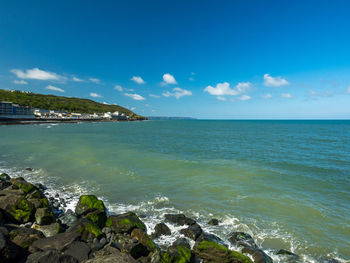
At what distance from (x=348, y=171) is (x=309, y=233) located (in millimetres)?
18062

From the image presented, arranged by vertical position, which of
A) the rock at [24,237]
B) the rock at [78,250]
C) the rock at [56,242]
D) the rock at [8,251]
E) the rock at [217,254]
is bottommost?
the rock at [217,254]

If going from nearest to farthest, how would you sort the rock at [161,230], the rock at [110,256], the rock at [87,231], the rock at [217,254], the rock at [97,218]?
the rock at [110,256]
the rock at [217,254]
the rock at [87,231]
the rock at [161,230]
the rock at [97,218]

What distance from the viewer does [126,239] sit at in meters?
8.74

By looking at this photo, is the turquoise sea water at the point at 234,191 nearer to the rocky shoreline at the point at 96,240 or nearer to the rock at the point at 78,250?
the rocky shoreline at the point at 96,240

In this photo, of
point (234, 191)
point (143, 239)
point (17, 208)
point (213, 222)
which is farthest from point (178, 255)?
point (234, 191)

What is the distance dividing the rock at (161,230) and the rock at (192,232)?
77 cm

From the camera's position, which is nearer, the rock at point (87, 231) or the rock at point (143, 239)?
the rock at point (143, 239)

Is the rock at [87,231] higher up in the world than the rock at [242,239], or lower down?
higher up

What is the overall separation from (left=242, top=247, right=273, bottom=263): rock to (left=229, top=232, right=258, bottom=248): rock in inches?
20.5

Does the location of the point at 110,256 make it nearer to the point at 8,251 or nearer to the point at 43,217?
the point at 8,251

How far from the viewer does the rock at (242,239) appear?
933 centimetres

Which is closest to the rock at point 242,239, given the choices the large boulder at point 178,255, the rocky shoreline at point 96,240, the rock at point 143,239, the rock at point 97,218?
the rocky shoreline at point 96,240

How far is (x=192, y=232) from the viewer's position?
987cm

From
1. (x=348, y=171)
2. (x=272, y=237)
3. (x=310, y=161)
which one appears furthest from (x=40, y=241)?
(x=310, y=161)
